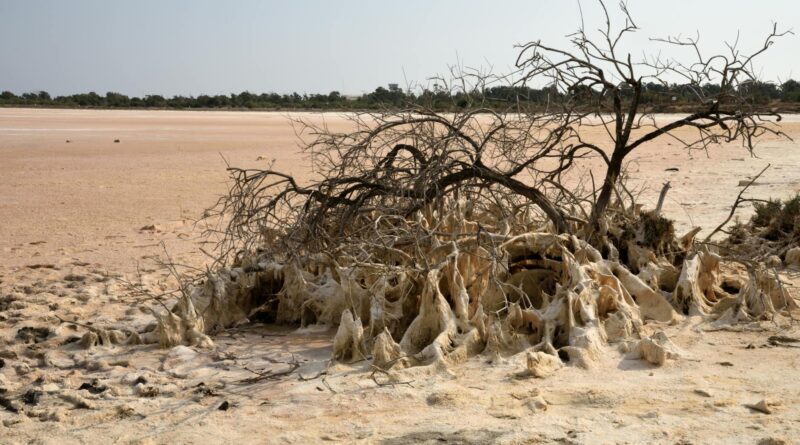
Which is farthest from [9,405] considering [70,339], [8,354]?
[70,339]

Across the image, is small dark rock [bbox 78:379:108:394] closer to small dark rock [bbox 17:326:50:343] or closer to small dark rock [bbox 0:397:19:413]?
small dark rock [bbox 0:397:19:413]

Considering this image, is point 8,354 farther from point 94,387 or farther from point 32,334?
point 94,387

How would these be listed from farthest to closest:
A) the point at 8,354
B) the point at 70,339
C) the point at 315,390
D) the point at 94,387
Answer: the point at 70,339, the point at 8,354, the point at 94,387, the point at 315,390

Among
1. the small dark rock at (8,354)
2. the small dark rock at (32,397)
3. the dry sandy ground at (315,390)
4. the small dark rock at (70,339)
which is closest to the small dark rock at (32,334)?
the dry sandy ground at (315,390)

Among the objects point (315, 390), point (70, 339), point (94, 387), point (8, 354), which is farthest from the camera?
point (70, 339)

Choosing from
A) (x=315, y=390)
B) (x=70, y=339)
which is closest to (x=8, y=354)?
(x=70, y=339)

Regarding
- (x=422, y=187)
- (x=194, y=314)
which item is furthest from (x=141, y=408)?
(x=422, y=187)

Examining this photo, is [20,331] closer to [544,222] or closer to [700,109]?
[544,222]

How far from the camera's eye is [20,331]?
523 cm

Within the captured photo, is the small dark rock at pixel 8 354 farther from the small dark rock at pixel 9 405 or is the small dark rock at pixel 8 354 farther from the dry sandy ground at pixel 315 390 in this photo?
the small dark rock at pixel 9 405

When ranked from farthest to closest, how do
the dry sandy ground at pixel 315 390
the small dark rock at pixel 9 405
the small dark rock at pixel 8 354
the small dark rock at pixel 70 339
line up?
1. the small dark rock at pixel 70 339
2. the small dark rock at pixel 8 354
3. the small dark rock at pixel 9 405
4. the dry sandy ground at pixel 315 390

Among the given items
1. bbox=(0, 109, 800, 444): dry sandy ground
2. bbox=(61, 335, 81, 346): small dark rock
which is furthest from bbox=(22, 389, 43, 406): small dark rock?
bbox=(61, 335, 81, 346): small dark rock

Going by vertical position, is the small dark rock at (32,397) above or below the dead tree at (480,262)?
below

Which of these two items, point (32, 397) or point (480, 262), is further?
point (480, 262)
